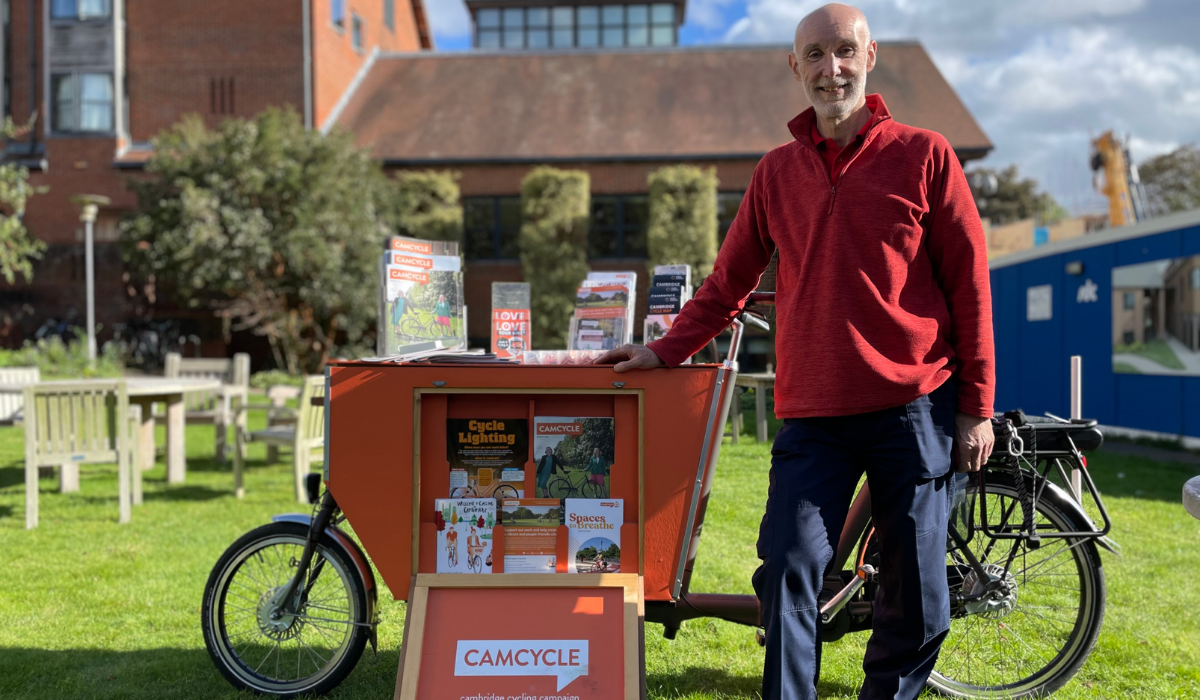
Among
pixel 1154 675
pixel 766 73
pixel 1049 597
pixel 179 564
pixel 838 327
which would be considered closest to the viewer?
pixel 838 327

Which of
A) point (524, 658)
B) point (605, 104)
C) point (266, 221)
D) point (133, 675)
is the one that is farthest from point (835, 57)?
point (605, 104)

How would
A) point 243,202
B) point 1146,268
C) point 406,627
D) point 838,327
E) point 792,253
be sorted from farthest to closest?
point 243,202 → point 1146,268 → point 406,627 → point 792,253 → point 838,327

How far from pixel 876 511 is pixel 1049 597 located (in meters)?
1.20

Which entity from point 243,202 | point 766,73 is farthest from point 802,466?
point 766,73

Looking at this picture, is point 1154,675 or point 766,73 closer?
point 1154,675

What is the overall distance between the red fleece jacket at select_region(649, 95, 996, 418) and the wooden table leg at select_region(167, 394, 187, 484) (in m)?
7.17

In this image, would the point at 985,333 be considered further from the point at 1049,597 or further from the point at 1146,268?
the point at 1146,268

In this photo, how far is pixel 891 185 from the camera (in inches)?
92.0

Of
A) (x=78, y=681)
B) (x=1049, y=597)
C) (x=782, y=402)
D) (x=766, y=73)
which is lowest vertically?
(x=78, y=681)

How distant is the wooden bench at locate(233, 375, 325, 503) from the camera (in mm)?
6945

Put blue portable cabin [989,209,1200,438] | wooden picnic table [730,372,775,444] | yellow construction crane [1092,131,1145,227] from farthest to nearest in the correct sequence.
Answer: yellow construction crane [1092,131,1145,227], blue portable cabin [989,209,1200,438], wooden picnic table [730,372,775,444]

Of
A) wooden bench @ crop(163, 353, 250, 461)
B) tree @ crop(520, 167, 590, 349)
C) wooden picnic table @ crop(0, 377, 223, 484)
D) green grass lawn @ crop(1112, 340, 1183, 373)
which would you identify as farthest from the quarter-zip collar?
tree @ crop(520, 167, 590, 349)

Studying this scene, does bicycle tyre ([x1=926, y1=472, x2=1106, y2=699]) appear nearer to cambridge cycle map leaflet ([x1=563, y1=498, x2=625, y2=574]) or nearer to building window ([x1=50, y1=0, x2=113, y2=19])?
cambridge cycle map leaflet ([x1=563, y1=498, x2=625, y2=574])

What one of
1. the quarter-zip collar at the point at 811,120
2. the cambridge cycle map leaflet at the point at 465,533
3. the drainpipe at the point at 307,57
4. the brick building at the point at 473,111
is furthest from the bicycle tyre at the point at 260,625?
the drainpipe at the point at 307,57
